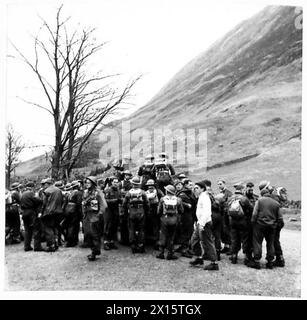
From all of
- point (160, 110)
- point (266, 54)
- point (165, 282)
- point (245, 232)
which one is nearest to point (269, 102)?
point (266, 54)

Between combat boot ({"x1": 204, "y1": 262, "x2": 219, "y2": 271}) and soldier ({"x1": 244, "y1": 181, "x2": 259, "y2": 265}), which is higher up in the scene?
soldier ({"x1": 244, "y1": 181, "x2": 259, "y2": 265})

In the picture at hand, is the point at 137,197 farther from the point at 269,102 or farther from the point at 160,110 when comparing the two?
the point at 160,110

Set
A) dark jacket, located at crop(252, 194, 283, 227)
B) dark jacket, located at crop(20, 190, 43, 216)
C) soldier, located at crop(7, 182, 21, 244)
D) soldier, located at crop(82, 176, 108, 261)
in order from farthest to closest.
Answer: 1. soldier, located at crop(7, 182, 21, 244)
2. dark jacket, located at crop(20, 190, 43, 216)
3. soldier, located at crop(82, 176, 108, 261)
4. dark jacket, located at crop(252, 194, 283, 227)

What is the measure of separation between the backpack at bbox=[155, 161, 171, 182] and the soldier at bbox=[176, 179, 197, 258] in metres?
0.68

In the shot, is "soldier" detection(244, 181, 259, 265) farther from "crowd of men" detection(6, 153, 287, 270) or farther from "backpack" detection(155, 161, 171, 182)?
"backpack" detection(155, 161, 171, 182)

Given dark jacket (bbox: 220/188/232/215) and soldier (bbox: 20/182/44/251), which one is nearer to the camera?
dark jacket (bbox: 220/188/232/215)

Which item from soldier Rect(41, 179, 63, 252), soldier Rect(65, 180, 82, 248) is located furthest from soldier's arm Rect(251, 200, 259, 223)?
soldier Rect(41, 179, 63, 252)

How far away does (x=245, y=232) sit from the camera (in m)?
9.19

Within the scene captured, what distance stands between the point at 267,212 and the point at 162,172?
2.96 metres

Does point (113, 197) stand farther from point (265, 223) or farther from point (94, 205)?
→ point (265, 223)

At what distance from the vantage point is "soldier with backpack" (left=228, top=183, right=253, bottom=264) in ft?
29.6

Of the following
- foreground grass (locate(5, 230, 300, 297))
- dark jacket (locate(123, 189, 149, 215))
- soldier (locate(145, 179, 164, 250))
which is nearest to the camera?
foreground grass (locate(5, 230, 300, 297))

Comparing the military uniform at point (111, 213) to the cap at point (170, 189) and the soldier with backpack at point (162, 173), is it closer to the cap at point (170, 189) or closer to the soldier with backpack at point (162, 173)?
the soldier with backpack at point (162, 173)
